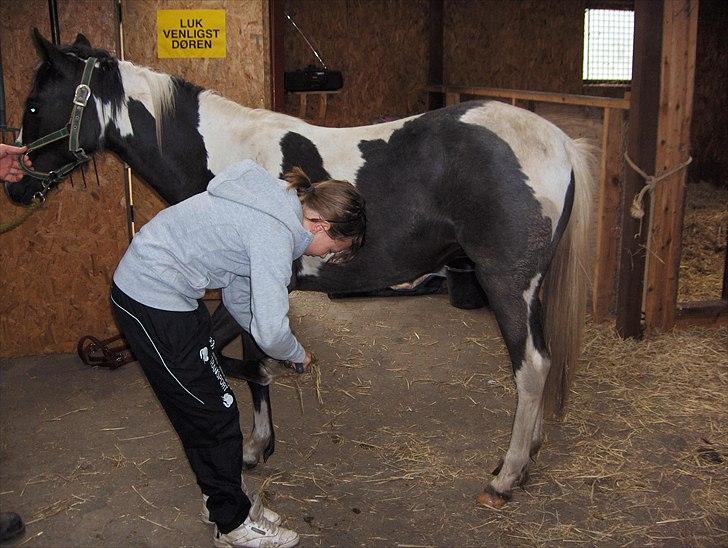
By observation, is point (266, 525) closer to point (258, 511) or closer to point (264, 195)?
point (258, 511)

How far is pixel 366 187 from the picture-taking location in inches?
111

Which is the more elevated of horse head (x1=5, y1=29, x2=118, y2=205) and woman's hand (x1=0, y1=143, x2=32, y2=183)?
horse head (x1=5, y1=29, x2=118, y2=205)

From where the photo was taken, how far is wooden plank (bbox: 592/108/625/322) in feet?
14.1

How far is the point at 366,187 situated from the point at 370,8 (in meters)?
5.17

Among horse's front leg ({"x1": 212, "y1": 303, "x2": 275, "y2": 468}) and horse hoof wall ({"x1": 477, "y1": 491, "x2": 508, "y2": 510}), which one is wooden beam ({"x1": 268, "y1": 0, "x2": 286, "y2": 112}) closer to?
horse's front leg ({"x1": 212, "y1": 303, "x2": 275, "y2": 468})

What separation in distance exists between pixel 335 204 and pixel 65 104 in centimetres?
156

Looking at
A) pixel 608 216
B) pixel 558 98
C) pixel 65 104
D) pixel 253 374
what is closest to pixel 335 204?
pixel 253 374

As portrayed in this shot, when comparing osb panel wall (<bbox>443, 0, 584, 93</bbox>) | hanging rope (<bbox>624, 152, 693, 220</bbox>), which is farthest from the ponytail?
osb panel wall (<bbox>443, 0, 584, 93</bbox>)

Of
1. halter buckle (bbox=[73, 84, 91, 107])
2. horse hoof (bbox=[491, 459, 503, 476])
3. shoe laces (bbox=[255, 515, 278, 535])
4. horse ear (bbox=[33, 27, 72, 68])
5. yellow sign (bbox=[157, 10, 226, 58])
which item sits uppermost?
yellow sign (bbox=[157, 10, 226, 58])

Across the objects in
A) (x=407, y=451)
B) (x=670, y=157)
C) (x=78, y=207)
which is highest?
(x=670, y=157)

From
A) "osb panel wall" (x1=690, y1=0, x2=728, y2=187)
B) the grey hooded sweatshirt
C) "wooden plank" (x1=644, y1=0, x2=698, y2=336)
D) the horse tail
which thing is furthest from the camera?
"osb panel wall" (x1=690, y1=0, x2=728, y2=187)

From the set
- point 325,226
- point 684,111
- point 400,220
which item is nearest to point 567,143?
point 400,220

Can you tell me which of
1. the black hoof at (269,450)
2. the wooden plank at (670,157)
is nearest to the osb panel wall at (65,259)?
the black hoof at (269,450)

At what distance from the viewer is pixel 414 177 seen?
278cm
